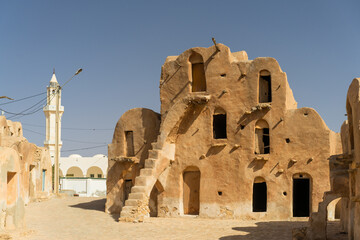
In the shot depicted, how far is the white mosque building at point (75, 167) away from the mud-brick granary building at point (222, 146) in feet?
59.0

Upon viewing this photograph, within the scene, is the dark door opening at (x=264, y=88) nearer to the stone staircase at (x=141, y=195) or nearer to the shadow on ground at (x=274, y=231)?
the stone staircase at (x=141, y=195)

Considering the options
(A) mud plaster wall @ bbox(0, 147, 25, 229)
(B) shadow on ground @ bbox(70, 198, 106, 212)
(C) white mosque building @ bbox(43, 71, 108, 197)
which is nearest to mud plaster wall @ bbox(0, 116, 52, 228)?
(A) mud plaster wall @ bbox(0, 147, 25, 229)

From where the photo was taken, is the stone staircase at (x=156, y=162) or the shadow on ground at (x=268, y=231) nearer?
the shadow on ground at (x=268, y=231)

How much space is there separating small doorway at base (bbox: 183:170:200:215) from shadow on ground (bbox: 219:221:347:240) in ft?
13.0

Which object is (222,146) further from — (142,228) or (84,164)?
(84,164)

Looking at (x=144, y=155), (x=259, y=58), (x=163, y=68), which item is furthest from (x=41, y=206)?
(x=259, y=58)

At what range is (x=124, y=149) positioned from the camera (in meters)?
23.2

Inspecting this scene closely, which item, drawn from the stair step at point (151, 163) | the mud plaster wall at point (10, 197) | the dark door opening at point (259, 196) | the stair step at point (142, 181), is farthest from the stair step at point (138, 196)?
the dark door opening at point (259, 196)

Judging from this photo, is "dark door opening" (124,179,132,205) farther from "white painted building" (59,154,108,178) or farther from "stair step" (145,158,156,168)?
"white painted building" (59,154,108,178)

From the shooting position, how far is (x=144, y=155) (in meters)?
22.5

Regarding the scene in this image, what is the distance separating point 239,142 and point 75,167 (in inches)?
1493

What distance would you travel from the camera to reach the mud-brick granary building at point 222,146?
19.4 meters

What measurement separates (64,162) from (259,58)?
1471 inches

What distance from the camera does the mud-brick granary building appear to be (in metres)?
19.4
